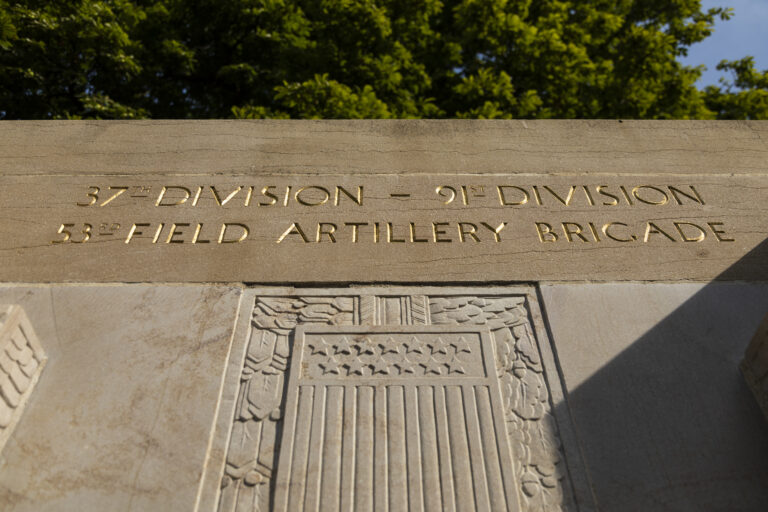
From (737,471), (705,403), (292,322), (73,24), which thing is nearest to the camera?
(737,471)

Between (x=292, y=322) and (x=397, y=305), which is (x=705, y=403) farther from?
(x=292, y=322)

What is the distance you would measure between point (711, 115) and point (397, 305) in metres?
9.10

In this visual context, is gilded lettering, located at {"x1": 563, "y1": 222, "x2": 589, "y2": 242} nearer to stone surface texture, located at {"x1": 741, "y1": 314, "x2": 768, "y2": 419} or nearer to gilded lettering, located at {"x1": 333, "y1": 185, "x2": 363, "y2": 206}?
stone surface texture, located at {"x1": 741, "y1": 314, "x2": 768, "y2": 419}

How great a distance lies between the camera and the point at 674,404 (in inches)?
128

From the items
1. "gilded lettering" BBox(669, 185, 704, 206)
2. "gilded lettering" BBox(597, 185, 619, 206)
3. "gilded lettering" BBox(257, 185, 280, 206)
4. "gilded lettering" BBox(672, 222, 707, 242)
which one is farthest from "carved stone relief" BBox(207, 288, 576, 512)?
"gilded lettering" BBox(669, 185, 704, 206)

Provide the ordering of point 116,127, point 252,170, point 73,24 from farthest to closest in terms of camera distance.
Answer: point 73,24 → point 116,127 → point 252,170

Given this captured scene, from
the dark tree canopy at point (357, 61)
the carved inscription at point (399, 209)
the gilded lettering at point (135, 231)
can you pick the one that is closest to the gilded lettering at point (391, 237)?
the carved inscription at point (399, 209)

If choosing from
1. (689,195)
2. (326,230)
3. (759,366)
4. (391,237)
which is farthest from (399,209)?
(759,366)

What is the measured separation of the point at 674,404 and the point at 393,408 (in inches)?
62.3

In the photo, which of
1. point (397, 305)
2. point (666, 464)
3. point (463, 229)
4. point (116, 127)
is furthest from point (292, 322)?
point (116, 127)

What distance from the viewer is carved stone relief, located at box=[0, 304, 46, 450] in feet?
10.3

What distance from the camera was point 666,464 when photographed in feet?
9.76

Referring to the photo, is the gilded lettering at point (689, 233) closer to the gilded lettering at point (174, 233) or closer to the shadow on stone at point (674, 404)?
the shadow on stone at point (674, 404)

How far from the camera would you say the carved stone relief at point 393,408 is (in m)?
2.84
